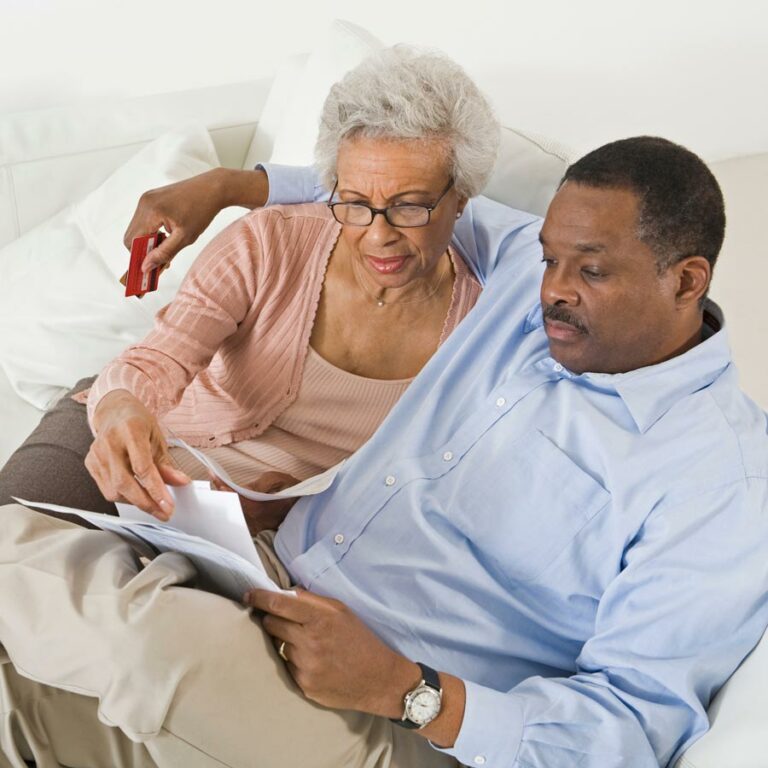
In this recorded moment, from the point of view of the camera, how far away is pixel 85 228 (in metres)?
2.23

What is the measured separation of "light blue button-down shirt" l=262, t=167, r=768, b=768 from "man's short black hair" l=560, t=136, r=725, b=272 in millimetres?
130

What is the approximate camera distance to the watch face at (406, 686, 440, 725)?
1270 mm

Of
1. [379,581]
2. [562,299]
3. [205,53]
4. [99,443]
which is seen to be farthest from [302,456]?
[205,53]

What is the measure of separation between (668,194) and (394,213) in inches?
15.1

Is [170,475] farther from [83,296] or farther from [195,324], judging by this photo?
[83,296]

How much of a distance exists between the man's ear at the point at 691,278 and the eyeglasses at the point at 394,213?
0.36 m

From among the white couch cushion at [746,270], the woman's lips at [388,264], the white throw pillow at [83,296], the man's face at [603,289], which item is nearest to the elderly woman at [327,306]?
the woman's lips at [388,264]

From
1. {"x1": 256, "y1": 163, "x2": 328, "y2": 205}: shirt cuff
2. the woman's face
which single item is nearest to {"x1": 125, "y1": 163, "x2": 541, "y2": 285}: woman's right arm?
{"x1": 256, "y1": 163, "x2": 328, "y2": 205}: shirt cuff

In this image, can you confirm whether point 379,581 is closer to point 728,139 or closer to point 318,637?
point 318,637

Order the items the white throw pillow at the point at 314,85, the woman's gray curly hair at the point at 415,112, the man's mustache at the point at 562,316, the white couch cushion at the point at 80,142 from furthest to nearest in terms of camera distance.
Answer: the white couch cushion at the point at 80,142 → the white throw pillow at the point at 314,85 → the woman's gray curly hair at the point at 415,112 → the man's mustache at the point at 562,316

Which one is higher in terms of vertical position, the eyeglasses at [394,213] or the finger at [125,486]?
the eyeglasses at [394,213]

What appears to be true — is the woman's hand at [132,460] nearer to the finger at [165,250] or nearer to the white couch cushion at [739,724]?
the finger at [165,250]

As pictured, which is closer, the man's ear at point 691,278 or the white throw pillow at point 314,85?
the man's ear at point 691,278

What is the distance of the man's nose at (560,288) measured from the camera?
139cm
